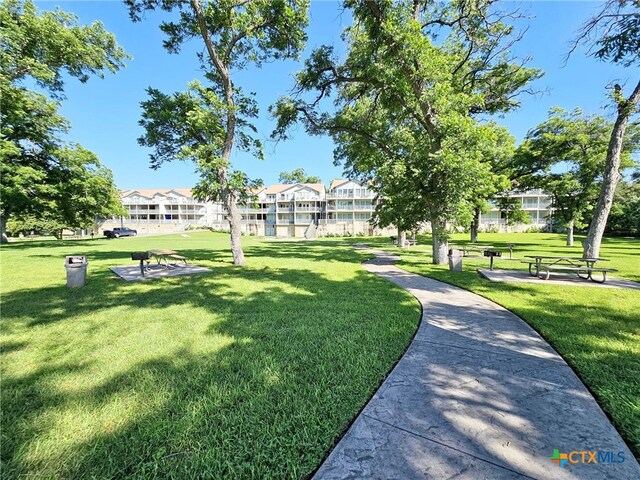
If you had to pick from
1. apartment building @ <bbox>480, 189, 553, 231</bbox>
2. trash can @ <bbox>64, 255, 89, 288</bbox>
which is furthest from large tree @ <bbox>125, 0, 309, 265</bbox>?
apartment building @ <bbox>480, 189, 553, 231</bbox>

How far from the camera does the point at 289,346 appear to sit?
3629mm

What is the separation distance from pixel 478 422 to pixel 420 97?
11.3m

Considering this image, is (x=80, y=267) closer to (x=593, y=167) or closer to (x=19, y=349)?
(x=19, y=349)

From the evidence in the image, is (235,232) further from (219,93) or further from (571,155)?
(571,155)

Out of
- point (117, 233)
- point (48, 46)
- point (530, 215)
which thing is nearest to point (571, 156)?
point (48, 46)

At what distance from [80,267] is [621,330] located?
11.8 metres

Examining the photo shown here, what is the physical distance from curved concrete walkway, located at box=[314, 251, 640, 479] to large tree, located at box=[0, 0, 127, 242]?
78.7ft

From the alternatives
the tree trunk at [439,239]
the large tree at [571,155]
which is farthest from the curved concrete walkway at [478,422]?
the large tree at [571,155]

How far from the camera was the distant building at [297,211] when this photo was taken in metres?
51.4

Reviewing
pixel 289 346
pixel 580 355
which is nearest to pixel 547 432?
pixel 580 355

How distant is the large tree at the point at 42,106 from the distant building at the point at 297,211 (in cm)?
2939

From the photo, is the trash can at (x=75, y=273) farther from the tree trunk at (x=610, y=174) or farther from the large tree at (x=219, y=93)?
the tree trunk at (x=610, y=174)

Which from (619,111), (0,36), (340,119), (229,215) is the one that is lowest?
(229,215)

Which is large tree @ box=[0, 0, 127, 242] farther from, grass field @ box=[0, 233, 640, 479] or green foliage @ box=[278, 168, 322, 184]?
green foliage @ box=[278, 168, 322, 184]
